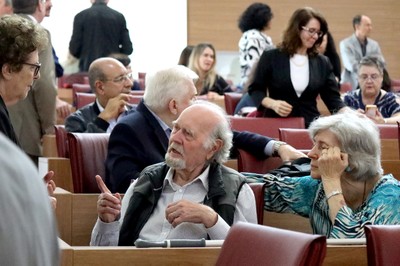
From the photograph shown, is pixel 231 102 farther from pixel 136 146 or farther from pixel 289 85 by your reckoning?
pixel 136 146

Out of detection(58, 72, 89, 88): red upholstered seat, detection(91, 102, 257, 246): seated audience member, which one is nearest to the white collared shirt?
detection(91, 102, 257, 246): seated audience member

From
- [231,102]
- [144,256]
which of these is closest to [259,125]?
[231,102]

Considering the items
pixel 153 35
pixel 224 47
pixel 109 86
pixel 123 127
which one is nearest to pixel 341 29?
pixel 224 47

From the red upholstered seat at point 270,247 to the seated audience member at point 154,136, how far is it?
1812 millimetres

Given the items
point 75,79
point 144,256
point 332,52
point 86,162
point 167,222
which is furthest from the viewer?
point 75,79

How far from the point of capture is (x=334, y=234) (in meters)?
3.37

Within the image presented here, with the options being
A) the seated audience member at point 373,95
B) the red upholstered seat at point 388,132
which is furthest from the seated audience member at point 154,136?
the seated audience member at point 373,95

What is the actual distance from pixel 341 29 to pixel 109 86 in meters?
9.11

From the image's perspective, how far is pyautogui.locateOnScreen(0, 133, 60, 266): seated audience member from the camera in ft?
2.77

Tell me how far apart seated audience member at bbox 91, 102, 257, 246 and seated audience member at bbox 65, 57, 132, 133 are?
6.52 feet

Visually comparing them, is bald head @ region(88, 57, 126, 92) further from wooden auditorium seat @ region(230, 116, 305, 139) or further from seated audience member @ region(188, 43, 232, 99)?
seated audience member @ region(188, 43, 232, 99)

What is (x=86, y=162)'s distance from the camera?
4645 mm

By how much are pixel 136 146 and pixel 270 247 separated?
214cm

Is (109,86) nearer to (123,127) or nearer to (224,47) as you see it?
(123,127)
